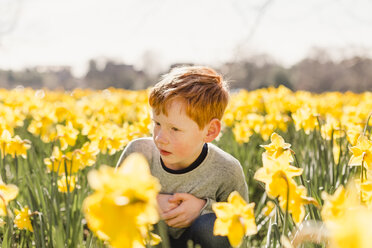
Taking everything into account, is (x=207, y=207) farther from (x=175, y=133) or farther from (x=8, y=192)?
(x=8, y=192)

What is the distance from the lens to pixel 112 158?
117 inches

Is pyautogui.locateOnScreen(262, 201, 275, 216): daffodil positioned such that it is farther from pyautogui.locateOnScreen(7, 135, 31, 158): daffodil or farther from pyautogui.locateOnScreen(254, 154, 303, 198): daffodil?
pyautogui.locateOnScreen(7, 135, 31, 158): daffodil

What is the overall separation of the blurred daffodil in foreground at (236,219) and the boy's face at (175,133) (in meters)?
0.77

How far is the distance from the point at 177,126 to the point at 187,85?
236 millimetres

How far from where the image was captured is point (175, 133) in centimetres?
178

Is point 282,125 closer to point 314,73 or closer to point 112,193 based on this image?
point 112,193

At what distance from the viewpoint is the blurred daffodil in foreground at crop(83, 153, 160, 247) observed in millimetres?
705

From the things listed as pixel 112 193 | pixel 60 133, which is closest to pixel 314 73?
pixel 60 133

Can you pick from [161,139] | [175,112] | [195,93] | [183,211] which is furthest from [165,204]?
[195,93]

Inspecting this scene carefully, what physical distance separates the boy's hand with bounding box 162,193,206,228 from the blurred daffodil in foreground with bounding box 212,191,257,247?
2.66 ft

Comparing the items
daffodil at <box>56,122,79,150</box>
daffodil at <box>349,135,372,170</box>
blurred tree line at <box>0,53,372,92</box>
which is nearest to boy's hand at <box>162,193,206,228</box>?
daffodil at <box>349,135,372,170</box>

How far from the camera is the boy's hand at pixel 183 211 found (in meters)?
1.81

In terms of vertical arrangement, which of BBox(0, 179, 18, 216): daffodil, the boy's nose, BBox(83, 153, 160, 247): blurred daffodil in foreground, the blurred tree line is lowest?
the blurred tree line

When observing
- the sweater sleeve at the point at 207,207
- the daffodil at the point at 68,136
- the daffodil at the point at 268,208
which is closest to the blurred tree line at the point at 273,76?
the daffodil at the point at 68,136
